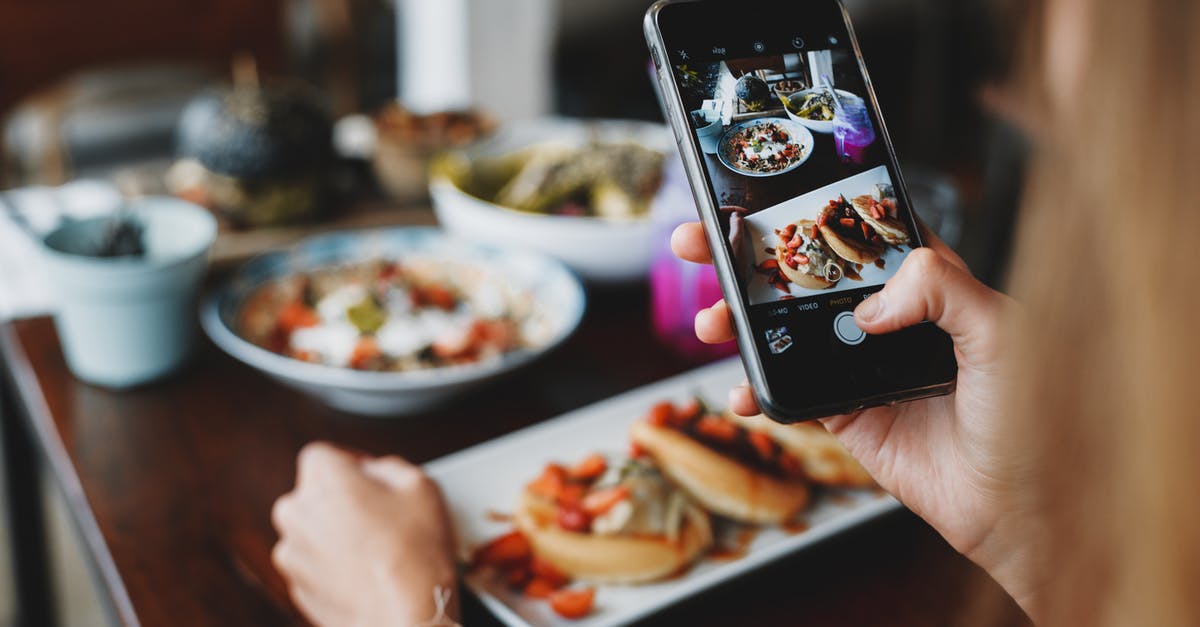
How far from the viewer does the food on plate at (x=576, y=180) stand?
4.25ft

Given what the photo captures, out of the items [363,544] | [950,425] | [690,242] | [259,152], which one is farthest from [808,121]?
[259,152]

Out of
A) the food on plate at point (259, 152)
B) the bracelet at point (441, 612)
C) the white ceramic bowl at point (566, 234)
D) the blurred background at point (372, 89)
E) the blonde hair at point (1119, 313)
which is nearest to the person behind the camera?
the blonde hair at point (1119, 313)

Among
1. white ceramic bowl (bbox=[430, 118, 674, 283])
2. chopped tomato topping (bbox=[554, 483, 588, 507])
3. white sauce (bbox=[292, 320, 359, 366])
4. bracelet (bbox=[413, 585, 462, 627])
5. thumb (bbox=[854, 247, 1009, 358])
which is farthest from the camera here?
white ceramic bowl (bbox=[430, 118, 674, 283])

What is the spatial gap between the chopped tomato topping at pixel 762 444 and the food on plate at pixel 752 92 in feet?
1.06

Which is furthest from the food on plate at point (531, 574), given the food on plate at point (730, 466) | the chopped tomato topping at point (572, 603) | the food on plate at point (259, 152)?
the food on plate at point (259, 152)

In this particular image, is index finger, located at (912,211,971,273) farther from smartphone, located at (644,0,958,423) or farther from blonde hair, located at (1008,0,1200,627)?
blonde hair, located at (1008,0,1200,627)

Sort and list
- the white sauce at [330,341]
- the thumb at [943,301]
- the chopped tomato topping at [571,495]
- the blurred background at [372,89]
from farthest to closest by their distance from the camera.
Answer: the blurred background at [372,89]
the white sauce at [330,341]
the chopped tomato topping at [571,495]
the thumb at [943,301]

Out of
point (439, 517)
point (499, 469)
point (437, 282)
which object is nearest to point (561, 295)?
point (437, 282)

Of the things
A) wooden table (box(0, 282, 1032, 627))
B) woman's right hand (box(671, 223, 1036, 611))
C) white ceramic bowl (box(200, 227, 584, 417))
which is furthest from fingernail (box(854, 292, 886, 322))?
white ceramic bowl (box(200, 227, 584, 417))

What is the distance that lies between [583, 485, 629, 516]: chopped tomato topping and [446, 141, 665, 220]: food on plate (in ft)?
1.90

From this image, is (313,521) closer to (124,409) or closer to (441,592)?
(441,592)

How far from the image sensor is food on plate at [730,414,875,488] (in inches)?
32.0

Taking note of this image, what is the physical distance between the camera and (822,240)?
1.98 ft

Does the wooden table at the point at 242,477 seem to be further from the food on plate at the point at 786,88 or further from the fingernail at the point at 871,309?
the food on plate at the point at 786,88
